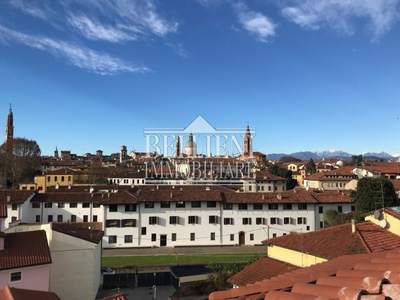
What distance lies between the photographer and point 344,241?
Result: 13.1 metres

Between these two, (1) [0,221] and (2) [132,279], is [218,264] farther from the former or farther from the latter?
(1) [0,221]

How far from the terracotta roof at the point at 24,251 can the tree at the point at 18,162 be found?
189 feet

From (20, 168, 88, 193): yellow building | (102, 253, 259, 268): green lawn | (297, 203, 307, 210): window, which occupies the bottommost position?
(102, 253, 259, 268): green lawn

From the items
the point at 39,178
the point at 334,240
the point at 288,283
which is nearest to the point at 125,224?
the point at 334,240

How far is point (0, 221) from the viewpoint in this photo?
15.3 metres

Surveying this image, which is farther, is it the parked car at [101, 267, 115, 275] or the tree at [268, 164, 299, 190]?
the tree at [268, 164, 299, 190]

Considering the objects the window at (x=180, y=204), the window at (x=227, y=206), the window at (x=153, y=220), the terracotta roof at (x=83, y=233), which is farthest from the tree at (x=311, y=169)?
the terracotta roof at (x=83, y=233)

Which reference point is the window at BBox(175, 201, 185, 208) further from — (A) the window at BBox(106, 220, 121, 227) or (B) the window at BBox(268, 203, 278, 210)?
(B) the window at BBox(268, 203, 278, 210)

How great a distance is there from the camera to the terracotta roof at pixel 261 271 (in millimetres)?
13648

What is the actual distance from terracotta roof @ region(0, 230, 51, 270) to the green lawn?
424 inches

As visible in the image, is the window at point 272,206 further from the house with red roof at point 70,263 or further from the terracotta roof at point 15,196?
the terracotta roof at point 15,196

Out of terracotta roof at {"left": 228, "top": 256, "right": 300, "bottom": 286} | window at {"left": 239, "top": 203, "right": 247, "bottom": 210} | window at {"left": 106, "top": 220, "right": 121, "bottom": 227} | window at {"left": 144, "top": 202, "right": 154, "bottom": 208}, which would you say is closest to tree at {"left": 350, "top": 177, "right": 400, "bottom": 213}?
window at {"left": 239, "top": 203, "right": 247, "bottom": 210}

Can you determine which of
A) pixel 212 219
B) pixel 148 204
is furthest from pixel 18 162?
pixel 212 219

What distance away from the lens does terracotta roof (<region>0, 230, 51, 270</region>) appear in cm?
1213
